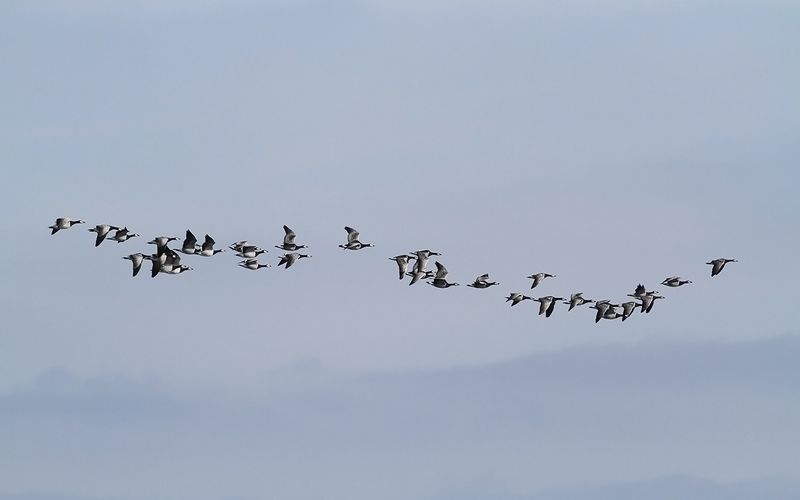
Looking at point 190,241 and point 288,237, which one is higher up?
point 288,237

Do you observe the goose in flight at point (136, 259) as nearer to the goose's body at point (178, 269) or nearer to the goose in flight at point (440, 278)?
the goose's body at point (178, 269)

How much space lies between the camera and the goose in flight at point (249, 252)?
116m

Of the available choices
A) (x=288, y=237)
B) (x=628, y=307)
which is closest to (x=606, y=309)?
(x=628, y=307)

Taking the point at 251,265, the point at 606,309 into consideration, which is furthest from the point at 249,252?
the point at 606,309

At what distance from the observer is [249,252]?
117m

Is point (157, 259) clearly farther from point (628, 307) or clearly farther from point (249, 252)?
point (628, 307)

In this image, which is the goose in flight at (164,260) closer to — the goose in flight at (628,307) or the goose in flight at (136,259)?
the goose in flight at (136,259)

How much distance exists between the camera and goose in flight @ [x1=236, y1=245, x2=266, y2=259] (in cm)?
11650

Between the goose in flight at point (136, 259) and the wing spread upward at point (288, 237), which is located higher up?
the wing spread upward at point (288, 237)

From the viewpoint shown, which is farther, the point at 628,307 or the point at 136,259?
the point at 628,307

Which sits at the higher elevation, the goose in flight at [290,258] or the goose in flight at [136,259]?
the goose in flight at [290,258]

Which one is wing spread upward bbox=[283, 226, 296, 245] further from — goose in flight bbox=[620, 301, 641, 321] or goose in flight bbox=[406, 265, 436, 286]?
goose in flight bbox=[620, 301, 641, 321]

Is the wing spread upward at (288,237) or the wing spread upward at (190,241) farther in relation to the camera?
the wing spread upward at (288,237)

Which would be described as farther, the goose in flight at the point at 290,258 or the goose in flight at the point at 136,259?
the goose in flight at the point at 290,258
